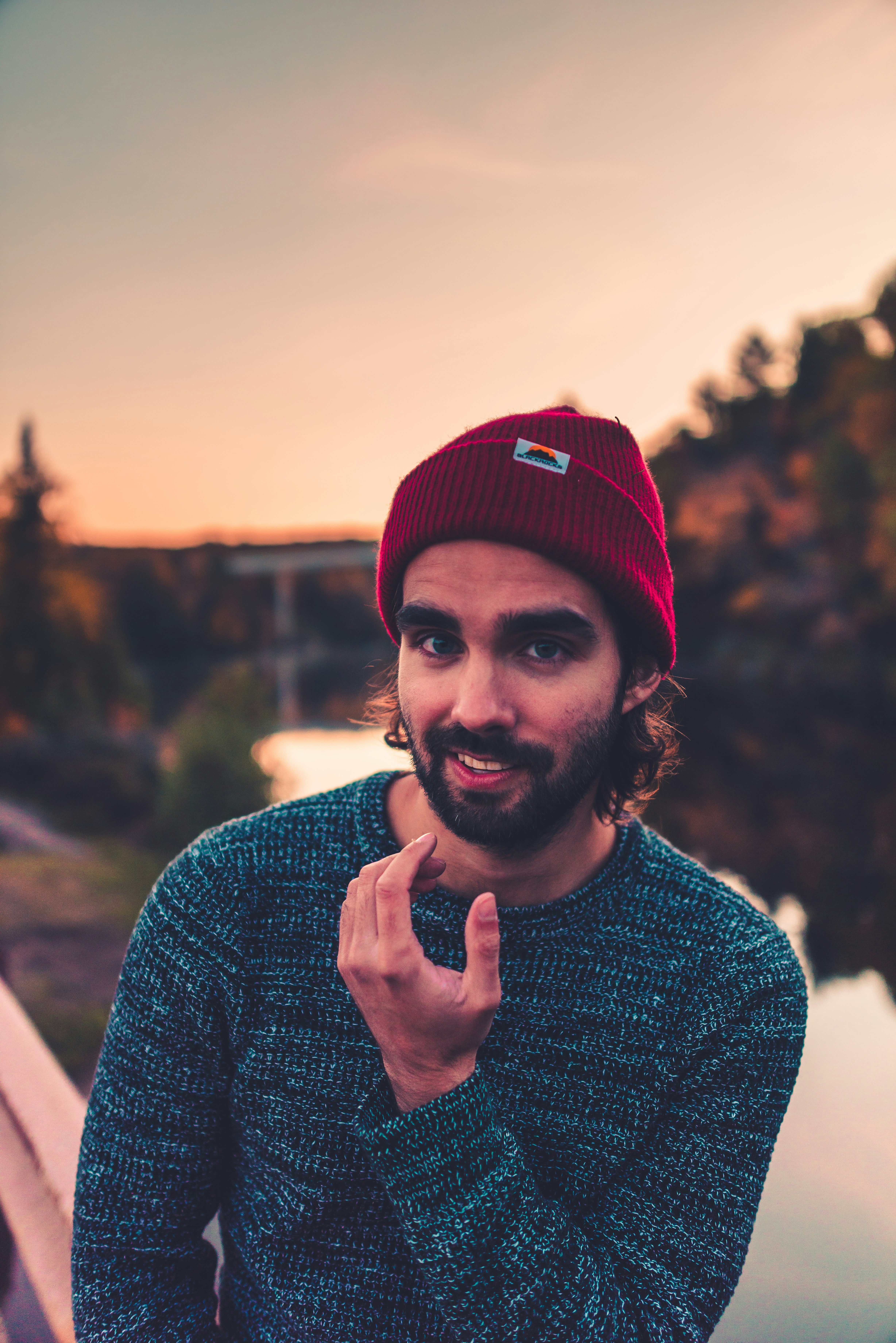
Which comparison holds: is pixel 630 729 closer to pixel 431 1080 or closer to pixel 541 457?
pixel 541 457

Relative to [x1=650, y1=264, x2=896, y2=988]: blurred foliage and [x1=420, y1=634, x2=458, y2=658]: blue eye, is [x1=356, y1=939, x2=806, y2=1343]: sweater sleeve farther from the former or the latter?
[x1=650, y1=264, x2=896, y2=988]: blurred foliage

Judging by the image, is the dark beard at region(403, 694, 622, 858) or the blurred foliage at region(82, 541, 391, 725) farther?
the blurred foliage at region(82, 541, 391, 725)

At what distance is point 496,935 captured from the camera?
37.4 inches

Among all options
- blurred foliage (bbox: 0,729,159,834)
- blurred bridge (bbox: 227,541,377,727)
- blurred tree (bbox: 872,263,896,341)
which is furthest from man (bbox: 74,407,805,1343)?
blurred bridge (bbox: 227,541,377,727)

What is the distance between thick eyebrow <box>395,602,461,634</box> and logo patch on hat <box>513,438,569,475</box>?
257 mm

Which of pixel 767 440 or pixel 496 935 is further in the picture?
pixel 767 440

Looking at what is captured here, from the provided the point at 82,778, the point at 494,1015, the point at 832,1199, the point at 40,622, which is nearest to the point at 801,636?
the point at 82,778

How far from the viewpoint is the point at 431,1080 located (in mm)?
982

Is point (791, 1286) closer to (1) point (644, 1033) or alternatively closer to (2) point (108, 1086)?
(1) point (644, 1033)

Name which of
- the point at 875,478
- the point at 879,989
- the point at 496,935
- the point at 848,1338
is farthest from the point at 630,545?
the point at 875,478

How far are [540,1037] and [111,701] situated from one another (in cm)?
1520

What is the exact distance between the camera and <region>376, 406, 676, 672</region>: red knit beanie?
1.28m

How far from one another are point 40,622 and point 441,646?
1362 cm

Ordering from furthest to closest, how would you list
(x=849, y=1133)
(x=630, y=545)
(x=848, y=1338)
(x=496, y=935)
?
(x=849, y=1133) < (x=848, y=1338) < (x=630, y=545) < (x=496, y=935)
